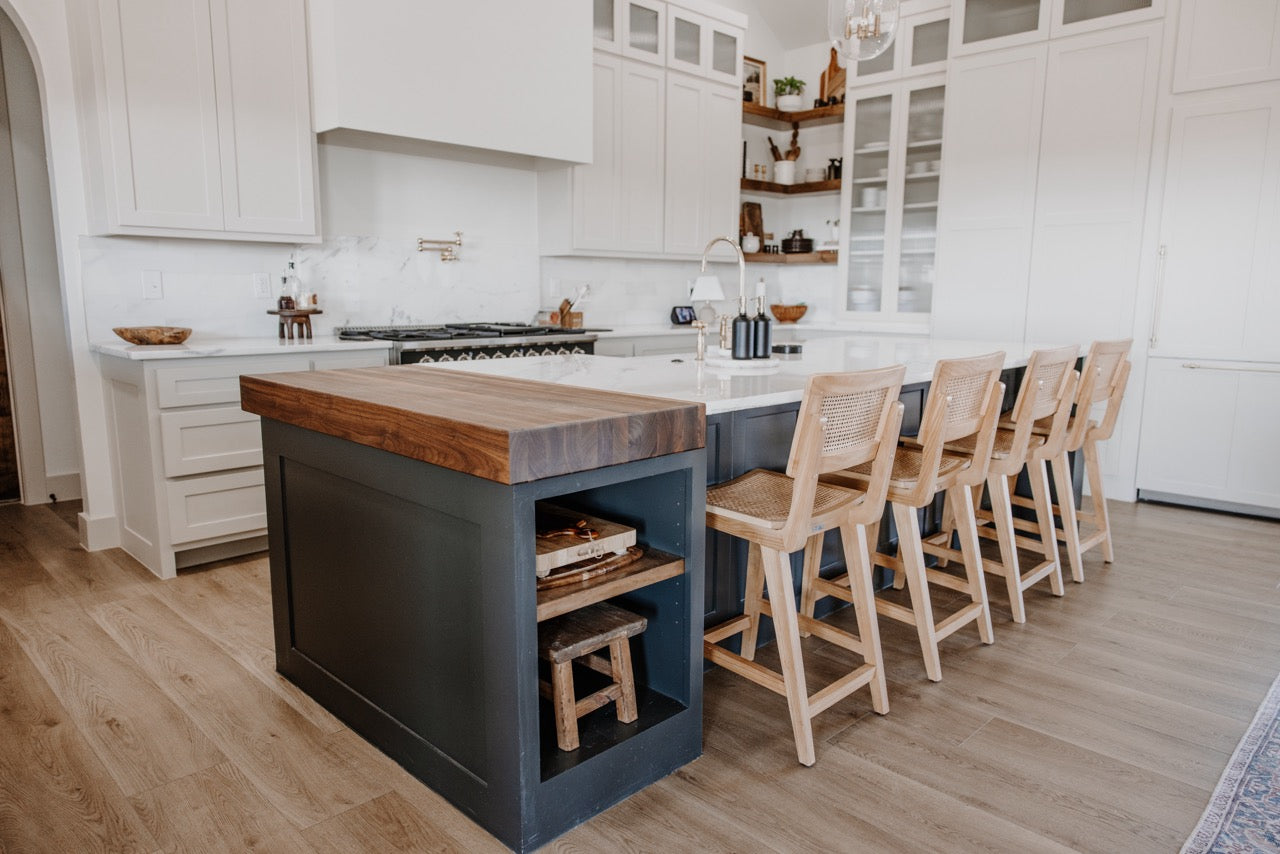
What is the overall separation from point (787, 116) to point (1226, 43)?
108 inches

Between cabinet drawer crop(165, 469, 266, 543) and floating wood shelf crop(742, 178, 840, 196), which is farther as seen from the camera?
floating wood shelf crop(742, 178, 840, 196)

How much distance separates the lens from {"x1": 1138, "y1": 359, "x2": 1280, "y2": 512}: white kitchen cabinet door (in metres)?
4.07

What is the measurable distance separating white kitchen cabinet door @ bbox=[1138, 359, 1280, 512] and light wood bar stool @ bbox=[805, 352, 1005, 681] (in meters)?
2.32

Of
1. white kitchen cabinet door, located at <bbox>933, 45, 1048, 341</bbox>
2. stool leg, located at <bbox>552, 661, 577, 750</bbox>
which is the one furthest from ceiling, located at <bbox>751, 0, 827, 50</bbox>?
stool leg, located at <bbox>552, 661, 577, 750</bbox>

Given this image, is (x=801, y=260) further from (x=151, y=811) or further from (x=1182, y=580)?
(x=151, y=811)

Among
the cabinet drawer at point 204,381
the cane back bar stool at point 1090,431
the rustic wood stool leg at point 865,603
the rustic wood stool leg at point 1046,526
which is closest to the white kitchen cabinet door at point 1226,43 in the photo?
the cane back bar stool at point 1090,431

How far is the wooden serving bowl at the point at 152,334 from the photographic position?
10.7 ft

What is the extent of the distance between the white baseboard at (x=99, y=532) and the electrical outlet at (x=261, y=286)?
1153 millimetres

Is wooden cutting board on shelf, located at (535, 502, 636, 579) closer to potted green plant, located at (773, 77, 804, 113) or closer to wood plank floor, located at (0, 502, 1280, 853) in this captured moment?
wood plank floor, located at (0, 502, 1280, 853)

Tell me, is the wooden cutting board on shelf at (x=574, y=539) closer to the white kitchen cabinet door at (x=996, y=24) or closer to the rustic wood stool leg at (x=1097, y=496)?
the rustic wood stool leg at (x=1097, y=496)

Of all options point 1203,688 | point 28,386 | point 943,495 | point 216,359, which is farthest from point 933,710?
point 28,386

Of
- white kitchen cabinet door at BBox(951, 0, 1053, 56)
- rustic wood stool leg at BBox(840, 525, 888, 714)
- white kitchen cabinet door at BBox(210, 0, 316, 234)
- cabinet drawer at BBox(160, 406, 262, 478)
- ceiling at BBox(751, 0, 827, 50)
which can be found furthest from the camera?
ceiling at BBox(751, 0, 827, 50)

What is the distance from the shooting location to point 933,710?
224 centimetres

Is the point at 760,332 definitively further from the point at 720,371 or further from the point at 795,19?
the point at 795,19
